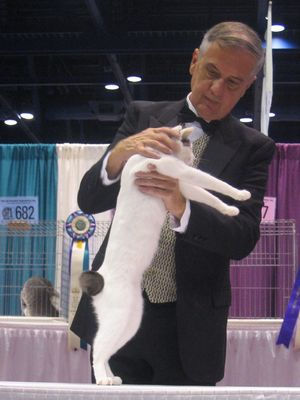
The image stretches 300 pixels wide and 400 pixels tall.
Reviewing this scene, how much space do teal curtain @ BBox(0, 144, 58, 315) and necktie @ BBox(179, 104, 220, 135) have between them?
3.23 metres

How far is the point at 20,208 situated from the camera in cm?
556

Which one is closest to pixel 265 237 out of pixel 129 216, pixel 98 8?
pixel 98 8

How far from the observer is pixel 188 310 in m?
1.38

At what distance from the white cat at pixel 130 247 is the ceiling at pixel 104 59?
5030mm

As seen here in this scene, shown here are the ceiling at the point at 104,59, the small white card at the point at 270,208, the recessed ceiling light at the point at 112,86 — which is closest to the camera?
the small white card at the point at 270,208


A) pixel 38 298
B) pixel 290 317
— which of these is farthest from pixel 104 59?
pixel 290 317

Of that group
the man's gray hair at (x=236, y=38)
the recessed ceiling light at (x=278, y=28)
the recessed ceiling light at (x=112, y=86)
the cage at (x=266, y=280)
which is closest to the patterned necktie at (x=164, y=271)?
the man's gray hair at (x=236, y=38)

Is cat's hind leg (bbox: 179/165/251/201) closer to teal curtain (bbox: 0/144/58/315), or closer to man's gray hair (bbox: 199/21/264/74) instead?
man's gray hair (bbox: 199/21/264/74)

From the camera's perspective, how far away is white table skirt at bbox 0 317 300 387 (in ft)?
10.9

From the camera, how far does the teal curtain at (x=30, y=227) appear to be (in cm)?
498

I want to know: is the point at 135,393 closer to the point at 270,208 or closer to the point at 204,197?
the point at 204,197

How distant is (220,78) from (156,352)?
536 mm

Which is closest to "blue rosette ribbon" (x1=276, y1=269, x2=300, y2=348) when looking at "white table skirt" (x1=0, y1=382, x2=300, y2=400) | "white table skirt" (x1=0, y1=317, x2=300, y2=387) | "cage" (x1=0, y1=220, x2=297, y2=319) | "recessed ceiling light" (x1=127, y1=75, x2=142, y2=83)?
"white table skirt" (x1=0, y1=317, x2=300, y2=387)

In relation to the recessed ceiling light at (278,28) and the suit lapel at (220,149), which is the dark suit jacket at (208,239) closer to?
the suit lapel at (220,149)
